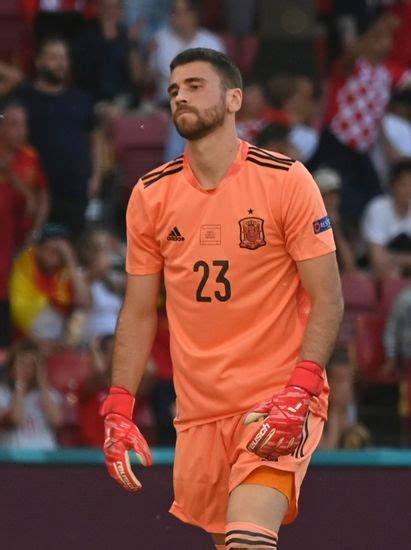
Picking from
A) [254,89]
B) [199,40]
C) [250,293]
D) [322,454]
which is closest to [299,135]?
[254,89]

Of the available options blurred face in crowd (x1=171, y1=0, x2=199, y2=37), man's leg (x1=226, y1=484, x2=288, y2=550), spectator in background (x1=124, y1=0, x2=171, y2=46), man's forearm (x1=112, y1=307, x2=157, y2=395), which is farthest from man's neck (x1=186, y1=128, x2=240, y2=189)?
spectator in background (x1=124, y1=0, x2=171, y2=46)

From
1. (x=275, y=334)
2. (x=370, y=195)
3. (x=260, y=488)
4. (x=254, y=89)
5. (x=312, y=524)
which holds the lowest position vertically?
(x=312, y=524)

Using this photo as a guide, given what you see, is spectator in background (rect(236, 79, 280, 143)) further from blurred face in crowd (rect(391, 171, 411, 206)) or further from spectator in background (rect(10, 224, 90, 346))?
spectator in background (rect(10, 224, 90, 346))

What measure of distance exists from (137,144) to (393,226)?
2.00m

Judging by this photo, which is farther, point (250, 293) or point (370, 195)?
point (370, 195)

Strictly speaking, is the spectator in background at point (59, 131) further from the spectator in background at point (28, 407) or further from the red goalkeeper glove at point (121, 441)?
the red goalkeeper glove at point (121, 441)

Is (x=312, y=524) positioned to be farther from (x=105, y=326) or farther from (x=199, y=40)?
(x=199, y=40)

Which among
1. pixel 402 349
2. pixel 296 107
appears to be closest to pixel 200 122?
pixel 402 349

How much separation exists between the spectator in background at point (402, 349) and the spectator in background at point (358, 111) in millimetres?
1390

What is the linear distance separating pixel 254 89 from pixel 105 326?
8.29 feet

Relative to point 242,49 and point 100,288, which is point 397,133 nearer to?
point 242,49

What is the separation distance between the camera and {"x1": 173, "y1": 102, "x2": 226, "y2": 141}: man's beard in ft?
16.4

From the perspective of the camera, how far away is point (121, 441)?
510cm

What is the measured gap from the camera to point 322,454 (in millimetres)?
6293
